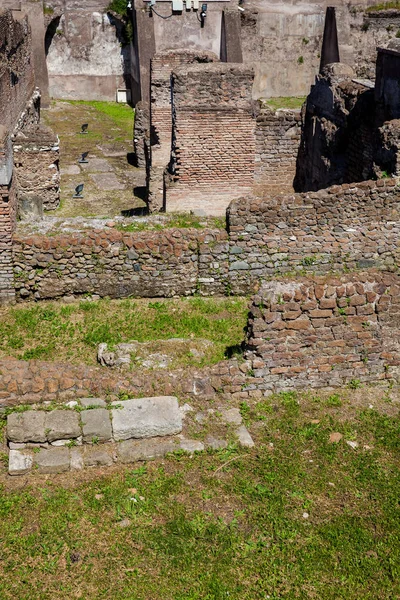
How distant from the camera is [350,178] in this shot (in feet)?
43.5

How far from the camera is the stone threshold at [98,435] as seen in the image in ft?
21.1

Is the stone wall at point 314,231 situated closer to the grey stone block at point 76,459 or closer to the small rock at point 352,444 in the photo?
the small rock at point 352,444

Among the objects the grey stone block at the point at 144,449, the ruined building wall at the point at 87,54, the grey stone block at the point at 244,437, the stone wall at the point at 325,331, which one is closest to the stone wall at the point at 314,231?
the stone wall at the point at 325,331

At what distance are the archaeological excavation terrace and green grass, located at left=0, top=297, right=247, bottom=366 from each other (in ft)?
0.77

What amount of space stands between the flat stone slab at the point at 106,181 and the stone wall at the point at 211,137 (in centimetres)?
475

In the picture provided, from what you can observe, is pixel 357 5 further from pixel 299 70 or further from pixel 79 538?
pixel 79 538

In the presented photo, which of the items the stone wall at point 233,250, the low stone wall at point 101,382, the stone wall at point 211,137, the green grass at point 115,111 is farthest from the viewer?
the green grass at point 115,111

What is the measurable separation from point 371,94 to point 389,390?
25.3 feet

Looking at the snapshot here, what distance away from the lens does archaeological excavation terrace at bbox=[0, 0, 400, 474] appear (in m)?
7.13

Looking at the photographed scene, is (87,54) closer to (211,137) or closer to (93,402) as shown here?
(211,137)

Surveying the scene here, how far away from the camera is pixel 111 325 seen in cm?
950

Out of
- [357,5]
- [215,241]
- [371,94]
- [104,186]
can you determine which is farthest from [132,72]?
[215,241]

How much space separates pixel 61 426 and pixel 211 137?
25.9 feet

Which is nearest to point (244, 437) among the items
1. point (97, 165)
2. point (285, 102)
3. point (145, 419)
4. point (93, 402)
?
point (145, 419)
